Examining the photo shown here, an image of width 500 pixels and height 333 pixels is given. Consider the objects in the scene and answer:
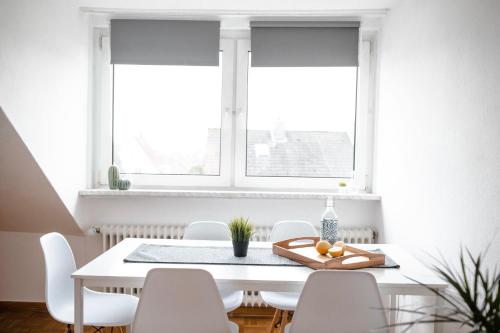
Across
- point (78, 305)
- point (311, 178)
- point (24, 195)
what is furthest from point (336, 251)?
point (24, 195)

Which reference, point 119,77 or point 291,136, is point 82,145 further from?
point 291,136

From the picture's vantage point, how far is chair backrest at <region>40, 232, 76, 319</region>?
2.31 meters

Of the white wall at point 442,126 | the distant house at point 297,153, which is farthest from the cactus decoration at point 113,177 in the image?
the white wall at point 442,126

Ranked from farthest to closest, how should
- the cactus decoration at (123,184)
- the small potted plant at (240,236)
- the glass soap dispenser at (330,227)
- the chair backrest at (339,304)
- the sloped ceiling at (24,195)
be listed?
the cactus decoration at (123,184) < the sloped ceiling at (24,195) < the glass soap dispenser at (330,227) < the small potted plant at (240,236) < the chair backrest at (339,304)

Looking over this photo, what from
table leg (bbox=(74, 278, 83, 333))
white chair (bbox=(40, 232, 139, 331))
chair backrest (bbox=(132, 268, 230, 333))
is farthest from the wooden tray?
table leg (bbox=(74, 278, 83, 333))

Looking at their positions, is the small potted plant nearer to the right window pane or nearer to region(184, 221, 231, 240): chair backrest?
region(184, 221, 231, 240): chair backrest

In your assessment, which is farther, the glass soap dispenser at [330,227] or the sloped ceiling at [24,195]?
the sloped ceiling at [24,195]

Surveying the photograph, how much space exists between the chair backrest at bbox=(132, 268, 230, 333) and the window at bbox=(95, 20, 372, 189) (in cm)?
206

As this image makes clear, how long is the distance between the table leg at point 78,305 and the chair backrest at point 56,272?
325 mm

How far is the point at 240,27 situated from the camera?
12.2ft

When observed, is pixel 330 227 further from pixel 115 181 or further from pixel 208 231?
pixel 115 181

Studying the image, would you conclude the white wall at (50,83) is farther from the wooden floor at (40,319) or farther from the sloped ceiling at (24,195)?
the wooden floor at (40,319)

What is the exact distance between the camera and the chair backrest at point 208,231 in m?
3.01

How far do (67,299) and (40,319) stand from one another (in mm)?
1232
